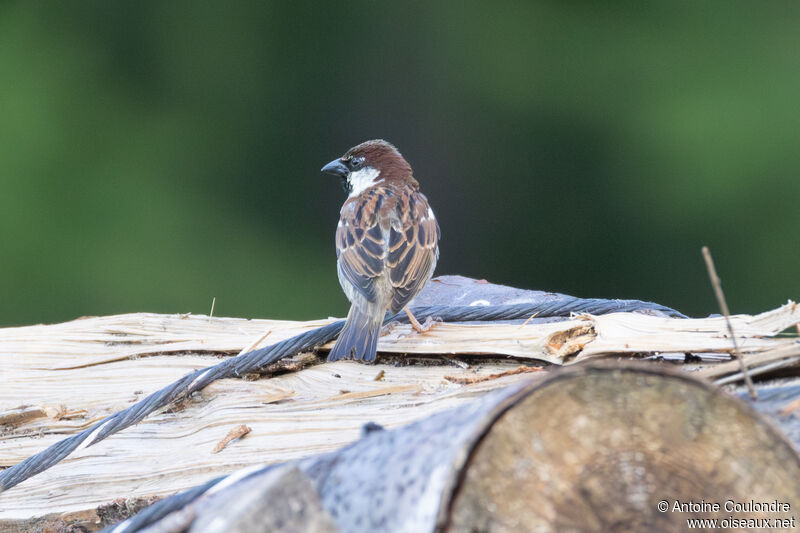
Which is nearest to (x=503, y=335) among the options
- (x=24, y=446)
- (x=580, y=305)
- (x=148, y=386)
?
(x=580, y=305)

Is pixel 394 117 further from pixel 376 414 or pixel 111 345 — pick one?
pixel 376 414

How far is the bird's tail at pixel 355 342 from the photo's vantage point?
1.81m

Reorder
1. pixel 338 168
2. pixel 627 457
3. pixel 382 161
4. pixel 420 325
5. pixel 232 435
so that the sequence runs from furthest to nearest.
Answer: pixel 338 168 < pixel 382 161 < pixel 420 325 < pixel 232 435 < pixel 627 457

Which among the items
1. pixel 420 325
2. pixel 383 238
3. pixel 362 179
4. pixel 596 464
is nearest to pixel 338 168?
pixel 362 179

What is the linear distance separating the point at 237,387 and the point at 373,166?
159 centimetres

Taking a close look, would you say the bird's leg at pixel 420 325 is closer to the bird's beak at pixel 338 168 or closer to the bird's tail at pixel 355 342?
the bird's tail at pixel 355 342

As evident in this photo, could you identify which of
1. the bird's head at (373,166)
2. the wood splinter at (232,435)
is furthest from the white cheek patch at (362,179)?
the wood splinter at (232,435)

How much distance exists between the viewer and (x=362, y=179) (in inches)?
127

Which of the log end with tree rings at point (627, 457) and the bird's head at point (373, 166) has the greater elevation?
the bird's head at point (373, 166)

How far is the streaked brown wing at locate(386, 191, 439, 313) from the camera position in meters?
2.45

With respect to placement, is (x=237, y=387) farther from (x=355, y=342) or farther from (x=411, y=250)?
(x=411, y=250)

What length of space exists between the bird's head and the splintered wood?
1.14 m

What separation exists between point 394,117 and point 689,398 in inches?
185

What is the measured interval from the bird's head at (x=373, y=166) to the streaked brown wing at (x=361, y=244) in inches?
11.4
